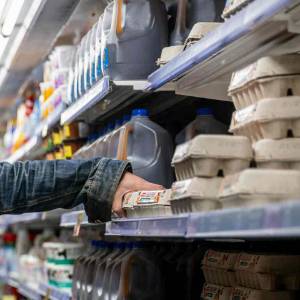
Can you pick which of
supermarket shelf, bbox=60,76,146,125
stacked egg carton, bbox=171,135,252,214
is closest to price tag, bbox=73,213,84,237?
supermarket shelf, bbox=60,76,146,125

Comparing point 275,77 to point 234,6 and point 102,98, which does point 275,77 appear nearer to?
point 234,6

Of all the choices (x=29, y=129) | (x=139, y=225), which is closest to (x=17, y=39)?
(x=29, y=129)

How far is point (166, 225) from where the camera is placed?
1816 mm

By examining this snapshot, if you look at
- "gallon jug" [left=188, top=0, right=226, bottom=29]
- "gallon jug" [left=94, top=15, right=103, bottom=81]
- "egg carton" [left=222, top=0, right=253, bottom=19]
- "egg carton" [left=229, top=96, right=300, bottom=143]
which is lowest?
"egg carton" [left=229, top=96, right=300, bottom=143]

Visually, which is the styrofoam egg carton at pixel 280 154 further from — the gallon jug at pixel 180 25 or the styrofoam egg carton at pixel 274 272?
the gallon jug at pixel 180 25

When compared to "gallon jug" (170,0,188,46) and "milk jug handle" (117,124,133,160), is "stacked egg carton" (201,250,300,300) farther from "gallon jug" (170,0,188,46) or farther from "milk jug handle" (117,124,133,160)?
"gallon jug" (170,0,188,46)

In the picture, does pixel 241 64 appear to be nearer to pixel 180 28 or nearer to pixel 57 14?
pixel 180 28

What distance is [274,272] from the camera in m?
2.01

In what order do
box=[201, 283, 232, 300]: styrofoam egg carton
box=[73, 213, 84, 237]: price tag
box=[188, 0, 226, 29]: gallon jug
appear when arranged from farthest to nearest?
box=[73, 213, 84, 237]: price tag
box=[188, 0, 226, 29]: gallon jug
box=[201, 283, 232, 300]: styrofoam egg carton

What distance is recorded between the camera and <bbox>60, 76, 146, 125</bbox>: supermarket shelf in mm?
2762

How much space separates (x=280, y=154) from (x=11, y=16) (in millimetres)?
2553

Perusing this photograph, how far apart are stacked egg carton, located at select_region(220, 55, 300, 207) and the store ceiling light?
214 cm

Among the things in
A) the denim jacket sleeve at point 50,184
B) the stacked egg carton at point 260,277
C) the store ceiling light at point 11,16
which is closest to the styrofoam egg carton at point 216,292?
the stacked egg carton at point 260,277

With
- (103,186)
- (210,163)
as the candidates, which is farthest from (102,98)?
(210,163)
